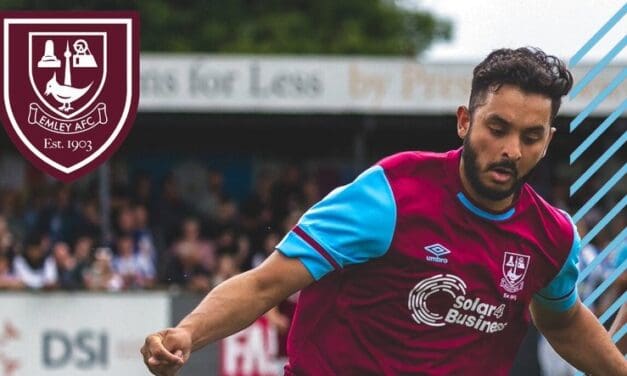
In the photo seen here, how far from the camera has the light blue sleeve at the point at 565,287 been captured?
15.7ft

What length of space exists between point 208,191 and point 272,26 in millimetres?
17556

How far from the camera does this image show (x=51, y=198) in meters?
15.1

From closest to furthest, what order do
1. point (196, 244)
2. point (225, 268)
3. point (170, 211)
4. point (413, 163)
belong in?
point (413, 163) < point (225, 268) < point (196, 244) < point (170, 211)

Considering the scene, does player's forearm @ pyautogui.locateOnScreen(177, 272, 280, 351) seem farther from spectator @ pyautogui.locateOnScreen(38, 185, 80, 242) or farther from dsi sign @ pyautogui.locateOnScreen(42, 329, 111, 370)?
spectator @ pyautogui.locateOnScreen(38, 185, 80, 242)

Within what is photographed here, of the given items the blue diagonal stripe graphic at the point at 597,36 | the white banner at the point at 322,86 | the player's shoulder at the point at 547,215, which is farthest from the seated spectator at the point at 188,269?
the player's shoulder at the point at 547,215

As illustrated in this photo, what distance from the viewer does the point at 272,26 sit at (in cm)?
3491

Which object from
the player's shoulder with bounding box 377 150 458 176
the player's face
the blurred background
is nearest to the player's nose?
the player's face

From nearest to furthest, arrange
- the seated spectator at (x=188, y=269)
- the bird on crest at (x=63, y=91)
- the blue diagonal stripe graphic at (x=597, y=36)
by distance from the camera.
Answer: the bird on crest at (x=63, y=91), the blue diagonal stripe graphic at (x=597, y=36), the seated spectator at (x=188, y=269)

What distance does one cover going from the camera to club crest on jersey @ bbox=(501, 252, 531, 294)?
4.61 m

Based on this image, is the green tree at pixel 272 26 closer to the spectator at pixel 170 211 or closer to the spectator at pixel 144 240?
the spectator at pixel 170 211

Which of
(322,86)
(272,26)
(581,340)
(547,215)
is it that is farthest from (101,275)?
(272,26)

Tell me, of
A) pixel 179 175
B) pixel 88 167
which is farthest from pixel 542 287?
pixel 179 175

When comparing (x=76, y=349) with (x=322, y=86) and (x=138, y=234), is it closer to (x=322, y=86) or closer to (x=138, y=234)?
(x=138, y=234)

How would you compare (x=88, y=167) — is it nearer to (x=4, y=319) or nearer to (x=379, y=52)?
(x=4, y=319)
